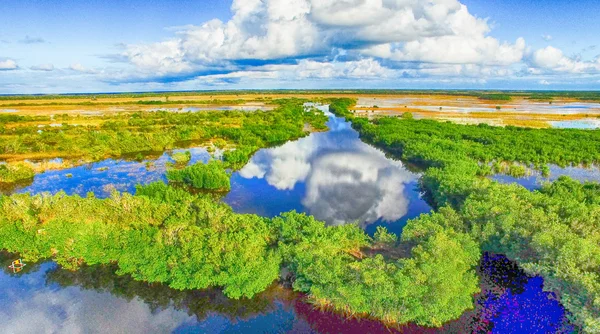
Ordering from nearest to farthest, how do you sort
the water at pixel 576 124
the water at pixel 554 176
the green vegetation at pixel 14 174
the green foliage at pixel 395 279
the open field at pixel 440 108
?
1. the green foliage at pixel 395 279
2. the water at pixel 554 176
3. the green vegetation at pixel 14 174
4. the water at pixel 576 124
5. the open field at pixel 440 108

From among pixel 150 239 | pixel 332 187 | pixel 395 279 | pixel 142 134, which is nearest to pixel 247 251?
pixel 150 239

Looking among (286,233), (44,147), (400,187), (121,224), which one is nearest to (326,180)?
(400,187)

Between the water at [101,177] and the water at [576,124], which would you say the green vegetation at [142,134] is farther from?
the water at [576,124]

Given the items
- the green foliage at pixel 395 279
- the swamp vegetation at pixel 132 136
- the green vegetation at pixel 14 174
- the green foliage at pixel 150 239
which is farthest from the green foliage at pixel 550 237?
the green vegetation at pixel 14 174

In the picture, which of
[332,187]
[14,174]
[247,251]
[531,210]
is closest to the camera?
[247,251]

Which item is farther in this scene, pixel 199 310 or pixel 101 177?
pixel 101 177

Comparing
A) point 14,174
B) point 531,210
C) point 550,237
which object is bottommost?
point 14,174

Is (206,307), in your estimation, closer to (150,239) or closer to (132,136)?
(150,239)
